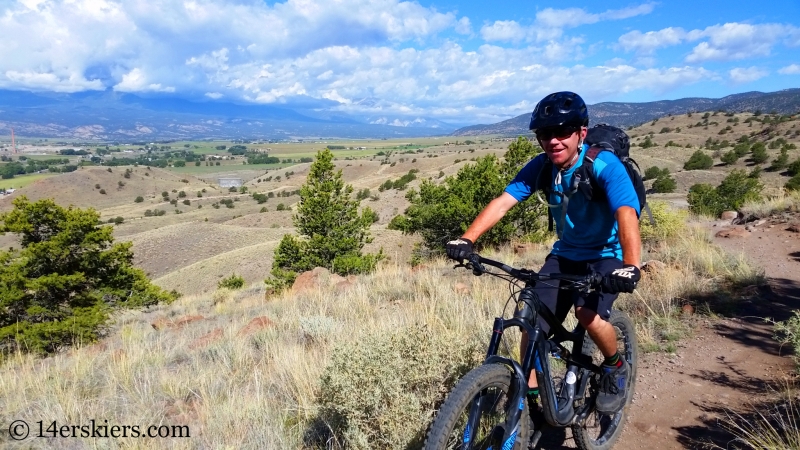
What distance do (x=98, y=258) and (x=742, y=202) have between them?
67.1 ft

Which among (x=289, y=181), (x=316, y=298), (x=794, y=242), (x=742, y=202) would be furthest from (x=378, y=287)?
(x=289, y=181)

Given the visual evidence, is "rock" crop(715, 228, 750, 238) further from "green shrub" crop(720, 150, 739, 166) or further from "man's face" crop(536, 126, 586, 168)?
"green shrub" crop(720, 150, 739, 166)

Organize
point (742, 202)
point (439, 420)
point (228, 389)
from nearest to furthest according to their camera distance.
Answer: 1. point (439, 420)
2. point (228, 389)
3. point (742, 202)

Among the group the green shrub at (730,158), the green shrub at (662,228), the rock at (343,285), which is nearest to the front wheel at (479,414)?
the rock at (343,285)

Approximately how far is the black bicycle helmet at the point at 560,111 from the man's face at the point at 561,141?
2.0 inches

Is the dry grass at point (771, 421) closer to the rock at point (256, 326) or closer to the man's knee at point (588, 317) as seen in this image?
the man's knee at point (588, 317)

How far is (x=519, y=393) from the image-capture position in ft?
7.80

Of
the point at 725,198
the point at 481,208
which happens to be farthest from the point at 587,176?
the point at 725,198

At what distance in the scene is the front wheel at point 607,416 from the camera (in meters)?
3.04

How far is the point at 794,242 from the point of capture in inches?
341

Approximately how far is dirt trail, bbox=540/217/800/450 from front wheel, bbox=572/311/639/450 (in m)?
0.13

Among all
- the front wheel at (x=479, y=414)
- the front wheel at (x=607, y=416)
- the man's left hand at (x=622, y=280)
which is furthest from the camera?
the front wheel at (x=607, y=416)

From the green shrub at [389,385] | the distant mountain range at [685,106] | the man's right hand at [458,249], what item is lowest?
the green shrub at [389,385]

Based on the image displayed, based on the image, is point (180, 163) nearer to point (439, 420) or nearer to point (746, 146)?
point (746, 146)
